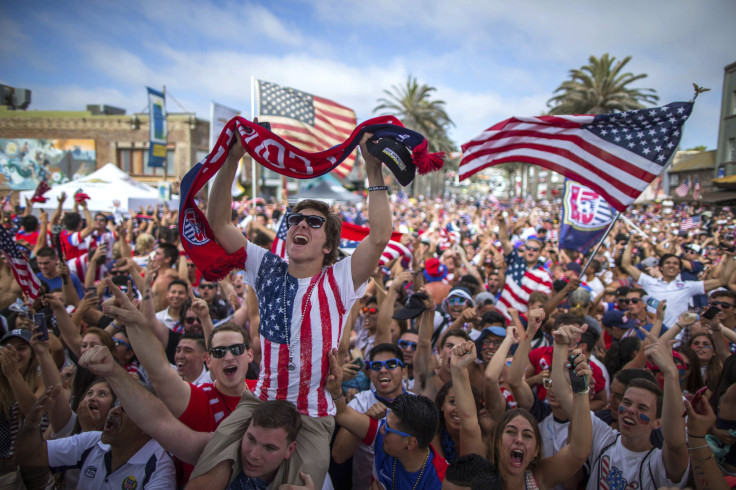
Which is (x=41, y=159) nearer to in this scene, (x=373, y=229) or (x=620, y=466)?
(x=373, y=229)

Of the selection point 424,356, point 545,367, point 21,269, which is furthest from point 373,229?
point 21,269

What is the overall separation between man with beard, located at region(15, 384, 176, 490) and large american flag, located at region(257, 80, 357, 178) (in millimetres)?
7211

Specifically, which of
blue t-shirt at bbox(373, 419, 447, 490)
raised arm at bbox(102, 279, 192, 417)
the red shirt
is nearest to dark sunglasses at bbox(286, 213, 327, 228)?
raised arm at bbox(102, 279, 192, 417)

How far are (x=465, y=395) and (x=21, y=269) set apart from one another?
4.71 metres

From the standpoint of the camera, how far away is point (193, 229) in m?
2.89

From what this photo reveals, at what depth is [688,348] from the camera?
154 inches

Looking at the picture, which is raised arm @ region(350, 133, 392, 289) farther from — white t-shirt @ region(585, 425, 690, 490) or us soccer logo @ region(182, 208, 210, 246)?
white t-shirt @ region(585, 425, 690, 490)

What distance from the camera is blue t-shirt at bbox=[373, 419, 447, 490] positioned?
9.34 ft

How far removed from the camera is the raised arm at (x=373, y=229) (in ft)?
8.32

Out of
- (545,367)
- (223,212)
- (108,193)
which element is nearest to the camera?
(223,212)

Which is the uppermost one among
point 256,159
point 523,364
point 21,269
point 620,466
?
point 256,159

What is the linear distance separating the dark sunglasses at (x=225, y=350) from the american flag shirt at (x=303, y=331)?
0.53 m

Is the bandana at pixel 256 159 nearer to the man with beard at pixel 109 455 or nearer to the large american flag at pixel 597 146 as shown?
the man with beard at pixel 109 455

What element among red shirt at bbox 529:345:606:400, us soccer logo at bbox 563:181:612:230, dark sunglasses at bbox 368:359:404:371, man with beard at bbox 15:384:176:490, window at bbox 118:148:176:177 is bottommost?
man with beard at bbox 15:384:176:490
